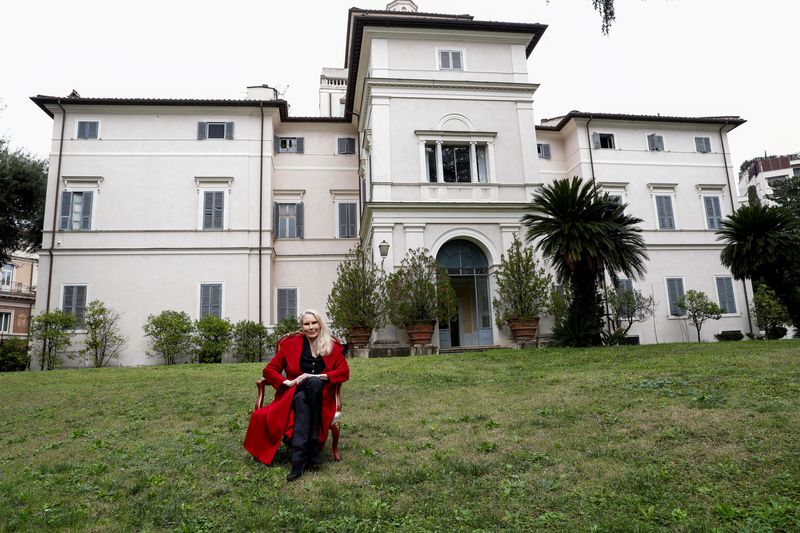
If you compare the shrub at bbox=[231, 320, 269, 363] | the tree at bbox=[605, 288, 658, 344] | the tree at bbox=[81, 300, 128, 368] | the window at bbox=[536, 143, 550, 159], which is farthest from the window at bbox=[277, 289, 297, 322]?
the window at bbox=[536, 143, 550, 159]

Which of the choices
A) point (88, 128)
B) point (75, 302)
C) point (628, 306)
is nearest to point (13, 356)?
point (75, 302)

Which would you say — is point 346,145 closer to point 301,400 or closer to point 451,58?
point 451,58

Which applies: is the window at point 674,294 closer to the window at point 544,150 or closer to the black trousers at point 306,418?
the window at point 544,150

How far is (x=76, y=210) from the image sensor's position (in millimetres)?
23609

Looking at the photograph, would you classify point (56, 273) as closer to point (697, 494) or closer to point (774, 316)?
point (697, 494)

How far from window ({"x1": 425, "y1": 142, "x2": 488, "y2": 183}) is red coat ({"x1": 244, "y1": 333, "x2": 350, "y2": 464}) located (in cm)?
1493

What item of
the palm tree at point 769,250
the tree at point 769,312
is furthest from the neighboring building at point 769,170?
the palm tree at point 769,250

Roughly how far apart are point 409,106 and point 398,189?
333cm

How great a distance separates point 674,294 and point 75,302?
26203 mm

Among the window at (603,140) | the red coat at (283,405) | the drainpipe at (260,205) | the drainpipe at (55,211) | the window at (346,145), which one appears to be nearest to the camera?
the red coat at (283,405)

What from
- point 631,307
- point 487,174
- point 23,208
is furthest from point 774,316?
point 23,208

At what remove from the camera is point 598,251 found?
15797 mm

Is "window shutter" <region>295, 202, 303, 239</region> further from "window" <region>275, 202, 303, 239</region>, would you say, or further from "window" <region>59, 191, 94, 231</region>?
"window" <region>59, 191, 94, 231</region>

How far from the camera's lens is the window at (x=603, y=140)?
28.0 metres
